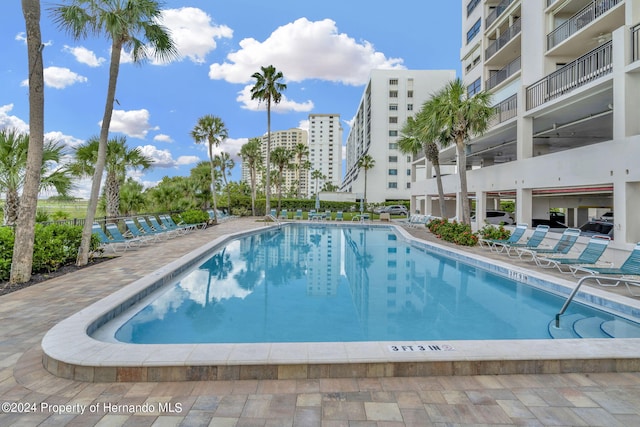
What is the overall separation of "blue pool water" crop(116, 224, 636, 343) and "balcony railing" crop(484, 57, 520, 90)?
12.5 m

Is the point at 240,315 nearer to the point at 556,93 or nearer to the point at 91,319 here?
the point at 91,319

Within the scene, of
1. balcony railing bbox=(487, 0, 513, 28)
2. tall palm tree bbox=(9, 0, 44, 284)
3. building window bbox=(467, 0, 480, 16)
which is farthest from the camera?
building window bbox=(467, 0, 480, 16)

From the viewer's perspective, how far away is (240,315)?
6070 mm

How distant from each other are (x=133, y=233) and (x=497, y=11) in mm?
22036

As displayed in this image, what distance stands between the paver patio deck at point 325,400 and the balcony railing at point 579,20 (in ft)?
44.9

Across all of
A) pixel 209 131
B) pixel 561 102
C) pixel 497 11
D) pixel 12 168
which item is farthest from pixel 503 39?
pixel 12 168

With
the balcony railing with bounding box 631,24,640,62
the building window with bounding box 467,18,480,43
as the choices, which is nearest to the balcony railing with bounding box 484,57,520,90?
the building window with bounding box 467,18,480,43

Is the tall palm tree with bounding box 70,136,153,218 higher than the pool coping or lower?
higher

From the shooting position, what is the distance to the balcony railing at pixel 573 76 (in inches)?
429

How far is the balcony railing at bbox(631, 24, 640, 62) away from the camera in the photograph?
30.3ft

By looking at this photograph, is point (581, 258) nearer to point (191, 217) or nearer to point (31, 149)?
point (31, 149)

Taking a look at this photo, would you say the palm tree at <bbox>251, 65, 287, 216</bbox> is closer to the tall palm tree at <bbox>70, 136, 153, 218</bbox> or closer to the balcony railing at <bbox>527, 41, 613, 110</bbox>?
the tall palm tree at <bbox>70, 136, 153, 218</bbox>

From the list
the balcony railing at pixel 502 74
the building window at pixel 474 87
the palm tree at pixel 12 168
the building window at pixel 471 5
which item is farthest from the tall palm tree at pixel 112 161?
the building window at pixel 471 5

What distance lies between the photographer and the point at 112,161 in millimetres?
12773
